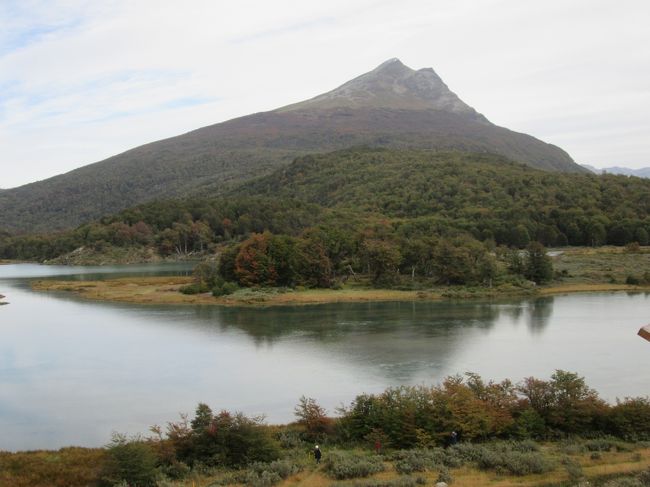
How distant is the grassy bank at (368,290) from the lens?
5978 cm

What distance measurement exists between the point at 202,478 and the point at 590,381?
1961 centimetres

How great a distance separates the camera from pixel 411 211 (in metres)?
115

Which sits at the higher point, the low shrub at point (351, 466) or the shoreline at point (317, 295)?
the shoreline at point (317, 295)

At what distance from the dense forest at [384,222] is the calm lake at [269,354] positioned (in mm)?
10523

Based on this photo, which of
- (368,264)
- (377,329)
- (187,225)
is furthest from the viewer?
(187,225)

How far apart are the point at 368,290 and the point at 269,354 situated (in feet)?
89.0

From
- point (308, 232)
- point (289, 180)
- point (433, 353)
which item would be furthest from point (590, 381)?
point (289, 180)

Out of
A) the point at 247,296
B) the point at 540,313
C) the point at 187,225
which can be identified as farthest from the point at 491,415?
the point at 187,225

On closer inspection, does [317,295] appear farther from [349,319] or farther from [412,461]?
[412,461]

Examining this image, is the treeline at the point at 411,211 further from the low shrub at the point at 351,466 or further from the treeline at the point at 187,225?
the low shrub at the point at 351,466

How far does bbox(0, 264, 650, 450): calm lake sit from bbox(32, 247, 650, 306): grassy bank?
349 cm

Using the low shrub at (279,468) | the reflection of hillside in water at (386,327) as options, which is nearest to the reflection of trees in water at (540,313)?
the reflection of hillside in water at (386,327)

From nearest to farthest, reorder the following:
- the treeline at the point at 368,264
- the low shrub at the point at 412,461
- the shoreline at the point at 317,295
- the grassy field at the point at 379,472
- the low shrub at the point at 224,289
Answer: the grassy field at the point at 379,472 < the low shrub at the point at 412,461 < the shoreline at the point at 317,295 < the low shrub at the point at 224,289 < the treeline at the point at 368,264

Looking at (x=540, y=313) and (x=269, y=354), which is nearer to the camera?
(x=269, y=354)
